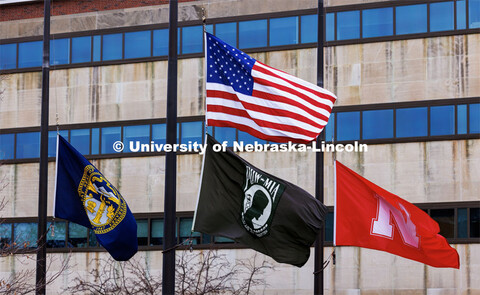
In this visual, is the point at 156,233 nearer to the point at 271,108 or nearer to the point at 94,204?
the point at 94,204

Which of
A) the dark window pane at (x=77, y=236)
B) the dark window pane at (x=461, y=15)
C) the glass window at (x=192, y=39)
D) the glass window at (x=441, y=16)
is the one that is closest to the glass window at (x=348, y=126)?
the glass window at (x=441, y=16)

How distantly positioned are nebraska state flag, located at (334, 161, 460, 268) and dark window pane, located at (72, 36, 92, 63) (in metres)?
21.3

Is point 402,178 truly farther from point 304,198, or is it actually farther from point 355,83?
point 304,198

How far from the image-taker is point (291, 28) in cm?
3638

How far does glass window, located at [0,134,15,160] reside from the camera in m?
39.4

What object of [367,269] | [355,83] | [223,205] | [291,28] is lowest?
[367,269]

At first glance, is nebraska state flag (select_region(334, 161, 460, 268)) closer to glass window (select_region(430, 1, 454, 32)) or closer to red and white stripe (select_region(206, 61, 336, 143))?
red and white stripe (select_region(206, 61, 336, 143))

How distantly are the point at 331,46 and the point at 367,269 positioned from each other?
27.5 feet

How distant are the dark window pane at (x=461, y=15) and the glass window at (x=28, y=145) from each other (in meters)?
17.2

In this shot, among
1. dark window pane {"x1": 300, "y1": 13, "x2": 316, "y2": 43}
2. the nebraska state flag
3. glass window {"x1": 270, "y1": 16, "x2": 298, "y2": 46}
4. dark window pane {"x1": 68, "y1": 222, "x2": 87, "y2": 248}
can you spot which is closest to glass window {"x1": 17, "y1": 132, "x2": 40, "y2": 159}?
dark window pane {"x1": 68, "y1": 222, "x2": 87, "y2": 248}

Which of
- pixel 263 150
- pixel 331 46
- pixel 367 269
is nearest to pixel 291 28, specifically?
pixel 331 46

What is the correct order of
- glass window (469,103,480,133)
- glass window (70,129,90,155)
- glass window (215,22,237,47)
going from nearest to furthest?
1. glass window (469,103,480,133)
2. glass window (215,22,237,47)
3. glass window (70,129,90,155)

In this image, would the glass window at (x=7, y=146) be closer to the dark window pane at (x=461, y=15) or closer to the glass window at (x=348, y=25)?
the glass window at (x=348, y=25)

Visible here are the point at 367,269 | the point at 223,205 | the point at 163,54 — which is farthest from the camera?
the point at 163,54
